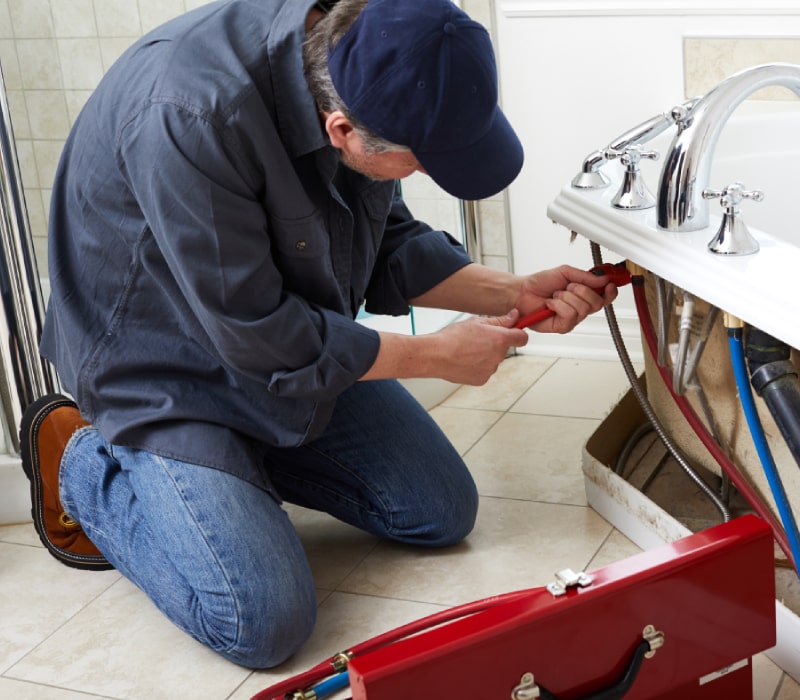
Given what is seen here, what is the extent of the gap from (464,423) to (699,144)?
1009 millimetres

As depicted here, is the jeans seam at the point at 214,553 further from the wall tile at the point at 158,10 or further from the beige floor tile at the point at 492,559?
the wall tile at the point at 158,10

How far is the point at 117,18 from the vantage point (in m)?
2.74

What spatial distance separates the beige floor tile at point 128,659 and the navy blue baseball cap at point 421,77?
31.1 inches

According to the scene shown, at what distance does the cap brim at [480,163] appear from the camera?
1430 mm

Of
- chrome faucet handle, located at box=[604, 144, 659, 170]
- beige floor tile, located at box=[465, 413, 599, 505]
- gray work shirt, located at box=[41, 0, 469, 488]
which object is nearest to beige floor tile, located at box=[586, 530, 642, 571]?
beige floor tile, located at box=[465, 413, 599, 505]

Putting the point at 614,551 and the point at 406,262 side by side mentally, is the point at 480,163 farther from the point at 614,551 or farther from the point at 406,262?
the point at 614,551

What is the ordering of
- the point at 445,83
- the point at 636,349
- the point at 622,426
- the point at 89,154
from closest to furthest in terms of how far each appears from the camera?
the point at 445,83 < the point at 89,154 < the point at 622,426 < the point at 636,349

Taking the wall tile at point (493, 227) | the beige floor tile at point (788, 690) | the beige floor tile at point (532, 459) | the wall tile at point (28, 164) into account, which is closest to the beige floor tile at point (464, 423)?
the beige floor tile at point (532, 459)

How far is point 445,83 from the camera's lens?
134 cm

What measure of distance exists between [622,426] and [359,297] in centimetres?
56

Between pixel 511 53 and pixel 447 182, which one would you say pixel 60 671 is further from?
pixel 511 53

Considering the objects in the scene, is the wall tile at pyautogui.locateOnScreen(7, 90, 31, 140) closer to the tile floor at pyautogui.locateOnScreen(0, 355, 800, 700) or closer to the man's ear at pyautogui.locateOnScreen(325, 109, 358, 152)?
the tile floor at pyautogui.locateOnScreen(0, 355, 800, 700)

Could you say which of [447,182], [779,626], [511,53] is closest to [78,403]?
[447,182]

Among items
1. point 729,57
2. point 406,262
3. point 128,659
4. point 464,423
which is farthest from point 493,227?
point 128,659
